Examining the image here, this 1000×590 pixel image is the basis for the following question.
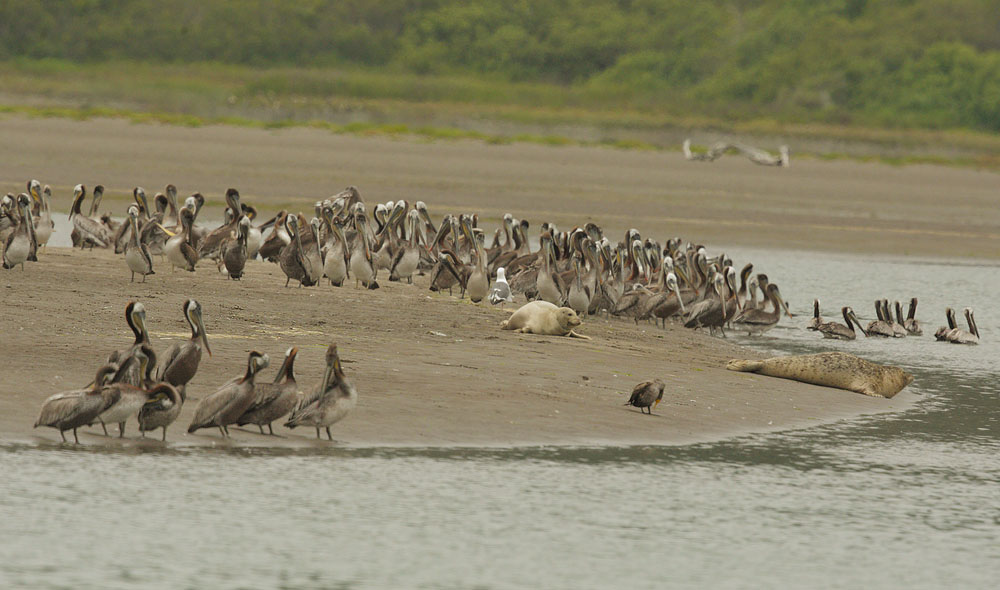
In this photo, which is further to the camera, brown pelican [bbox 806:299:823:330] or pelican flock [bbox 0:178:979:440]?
brown pelican [bbox 806:299:823:330]

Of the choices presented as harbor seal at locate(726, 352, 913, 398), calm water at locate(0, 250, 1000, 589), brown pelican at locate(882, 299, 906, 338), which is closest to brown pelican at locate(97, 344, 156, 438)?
calm water at locate(0, 250, 1000, 589)

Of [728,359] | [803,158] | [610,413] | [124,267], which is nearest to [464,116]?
[803,158]

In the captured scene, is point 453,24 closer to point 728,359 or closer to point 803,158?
point 803,158

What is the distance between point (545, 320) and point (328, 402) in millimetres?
4800

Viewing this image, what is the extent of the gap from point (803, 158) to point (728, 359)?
28.0m

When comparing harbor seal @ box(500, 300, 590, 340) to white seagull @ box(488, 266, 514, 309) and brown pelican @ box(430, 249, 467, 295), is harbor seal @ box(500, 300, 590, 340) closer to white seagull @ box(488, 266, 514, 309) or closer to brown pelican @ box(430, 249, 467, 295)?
white seagull @ box(488, 266, 514, 309)

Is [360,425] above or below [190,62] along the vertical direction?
below

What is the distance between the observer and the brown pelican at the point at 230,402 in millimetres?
8953

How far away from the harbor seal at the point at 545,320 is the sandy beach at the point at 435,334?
0.15 metres

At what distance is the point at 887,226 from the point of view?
29844 millimetres

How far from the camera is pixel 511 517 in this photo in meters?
8.02

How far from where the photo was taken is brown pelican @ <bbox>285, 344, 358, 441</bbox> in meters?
9.15

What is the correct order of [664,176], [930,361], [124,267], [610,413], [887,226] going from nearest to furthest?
[610,413]
[930,361]
[124,267]
[887,226]
[664,176]

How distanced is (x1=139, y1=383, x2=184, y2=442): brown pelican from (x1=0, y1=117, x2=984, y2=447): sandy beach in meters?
0.26
